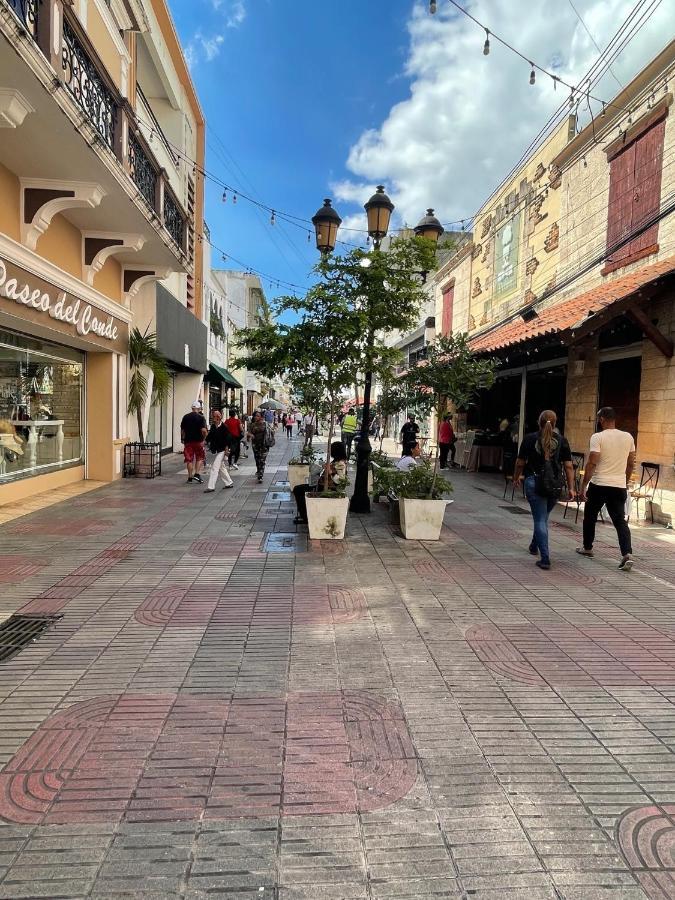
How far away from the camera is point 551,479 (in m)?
5.97

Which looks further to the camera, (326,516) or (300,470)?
(300,470)

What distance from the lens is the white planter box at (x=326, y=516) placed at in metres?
6.88

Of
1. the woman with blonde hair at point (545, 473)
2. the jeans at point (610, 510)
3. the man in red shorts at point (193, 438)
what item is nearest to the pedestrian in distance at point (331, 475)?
the woman with blonde hair at point (545, 473)

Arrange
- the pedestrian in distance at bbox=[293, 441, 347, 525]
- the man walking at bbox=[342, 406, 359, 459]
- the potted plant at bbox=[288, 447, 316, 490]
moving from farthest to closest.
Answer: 1. the man walking at bbox=[342, 406, 359, 459]
2. the potted plant at bbox=[288, 447, 316, 490]
3. the pedestrian in distance at bbox=[293, 441, 347, 525]

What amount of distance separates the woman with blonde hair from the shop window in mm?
7860

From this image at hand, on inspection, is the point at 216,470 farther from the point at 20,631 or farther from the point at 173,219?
the point at 20,631

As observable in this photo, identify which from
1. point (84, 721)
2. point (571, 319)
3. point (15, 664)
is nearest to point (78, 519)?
point (15, 664)

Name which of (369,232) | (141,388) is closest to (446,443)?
(141,388)

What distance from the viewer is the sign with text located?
23.8 feet

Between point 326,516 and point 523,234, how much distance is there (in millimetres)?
11435

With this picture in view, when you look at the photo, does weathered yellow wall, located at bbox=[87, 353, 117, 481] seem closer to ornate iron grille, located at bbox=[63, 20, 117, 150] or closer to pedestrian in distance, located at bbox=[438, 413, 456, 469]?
ornate iron grille, located at bbox=[63, 20, 117, 150]

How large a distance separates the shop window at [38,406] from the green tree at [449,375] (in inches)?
253

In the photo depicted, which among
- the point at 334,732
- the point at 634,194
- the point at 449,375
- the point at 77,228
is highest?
the point at 634,194

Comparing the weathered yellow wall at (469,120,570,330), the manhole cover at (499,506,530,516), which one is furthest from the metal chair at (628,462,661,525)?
the weathered yellow wall at (469,120,570,330)
